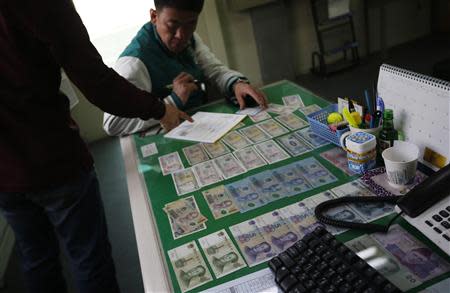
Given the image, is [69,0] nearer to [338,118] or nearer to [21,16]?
[21,16]

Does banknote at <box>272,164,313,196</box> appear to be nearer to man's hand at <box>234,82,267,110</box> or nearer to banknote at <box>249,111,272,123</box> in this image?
banknote at <box>249,111,272,123</box>

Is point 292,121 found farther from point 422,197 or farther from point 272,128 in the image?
point 422,197

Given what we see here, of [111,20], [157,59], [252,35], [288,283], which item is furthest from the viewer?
[252,35]

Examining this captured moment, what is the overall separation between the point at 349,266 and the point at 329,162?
17.0 inches

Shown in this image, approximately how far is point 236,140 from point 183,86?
16.5 inches

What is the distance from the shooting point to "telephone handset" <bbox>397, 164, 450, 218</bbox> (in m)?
0.74

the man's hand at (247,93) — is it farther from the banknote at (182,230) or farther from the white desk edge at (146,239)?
the banknote at (182,230)

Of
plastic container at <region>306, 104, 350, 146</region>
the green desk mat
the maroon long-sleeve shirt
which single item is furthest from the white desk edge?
plastic container at <region>306, 104, 350, 146</region>

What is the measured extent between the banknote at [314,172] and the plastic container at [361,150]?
0.22 ft

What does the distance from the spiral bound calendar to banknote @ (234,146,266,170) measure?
1.26 ft

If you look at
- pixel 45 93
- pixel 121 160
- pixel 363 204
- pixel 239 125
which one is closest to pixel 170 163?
pixel 239 125

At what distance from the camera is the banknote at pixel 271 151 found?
1135 millimetres

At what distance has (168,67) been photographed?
5.68 feet

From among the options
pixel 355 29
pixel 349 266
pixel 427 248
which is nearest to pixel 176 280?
pixel 349 266
